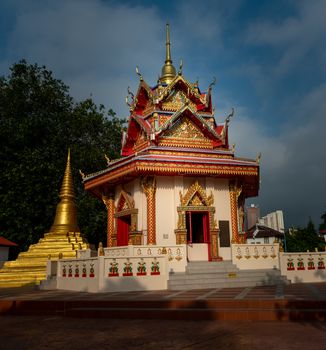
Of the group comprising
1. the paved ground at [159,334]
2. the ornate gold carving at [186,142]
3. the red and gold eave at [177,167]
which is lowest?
the paved ground at [159,334]

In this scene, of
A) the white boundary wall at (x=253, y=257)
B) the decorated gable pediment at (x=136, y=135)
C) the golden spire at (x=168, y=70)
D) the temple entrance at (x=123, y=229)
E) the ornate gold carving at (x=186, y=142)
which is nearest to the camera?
the white boundary wall at (x=253, y=257)

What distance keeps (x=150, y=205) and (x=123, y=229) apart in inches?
120

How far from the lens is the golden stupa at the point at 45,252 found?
17156 millimetres

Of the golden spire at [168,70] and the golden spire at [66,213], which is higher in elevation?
the golden spire at [168,70]

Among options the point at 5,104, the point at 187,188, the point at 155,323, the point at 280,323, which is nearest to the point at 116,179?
the point at 187,188

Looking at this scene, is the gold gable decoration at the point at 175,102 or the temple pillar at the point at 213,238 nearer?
the temple pillar at the point at 213,238

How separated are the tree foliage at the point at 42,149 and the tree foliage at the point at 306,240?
17052 mm

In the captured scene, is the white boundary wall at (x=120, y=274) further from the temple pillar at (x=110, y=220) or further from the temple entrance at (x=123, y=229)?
the temple pillar at (x=110, y=220)

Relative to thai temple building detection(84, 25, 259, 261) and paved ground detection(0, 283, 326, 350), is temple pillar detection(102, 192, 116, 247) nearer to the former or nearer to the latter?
thai temple building detection(84, 25, 259, 261)

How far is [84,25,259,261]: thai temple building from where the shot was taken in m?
16.1

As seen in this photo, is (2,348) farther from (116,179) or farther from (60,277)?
(116,179)

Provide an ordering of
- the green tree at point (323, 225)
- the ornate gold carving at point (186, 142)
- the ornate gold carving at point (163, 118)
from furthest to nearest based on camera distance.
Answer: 1. the green tree at point (323, 225)
2. the ornate gold carving at point (163, 118)
3. the ornate gold carving at point (186, 142)

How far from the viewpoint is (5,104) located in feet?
98.2

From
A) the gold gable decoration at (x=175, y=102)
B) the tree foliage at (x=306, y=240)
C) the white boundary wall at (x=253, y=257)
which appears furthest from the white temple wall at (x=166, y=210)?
the tree foliage at (x=306, y=240)
